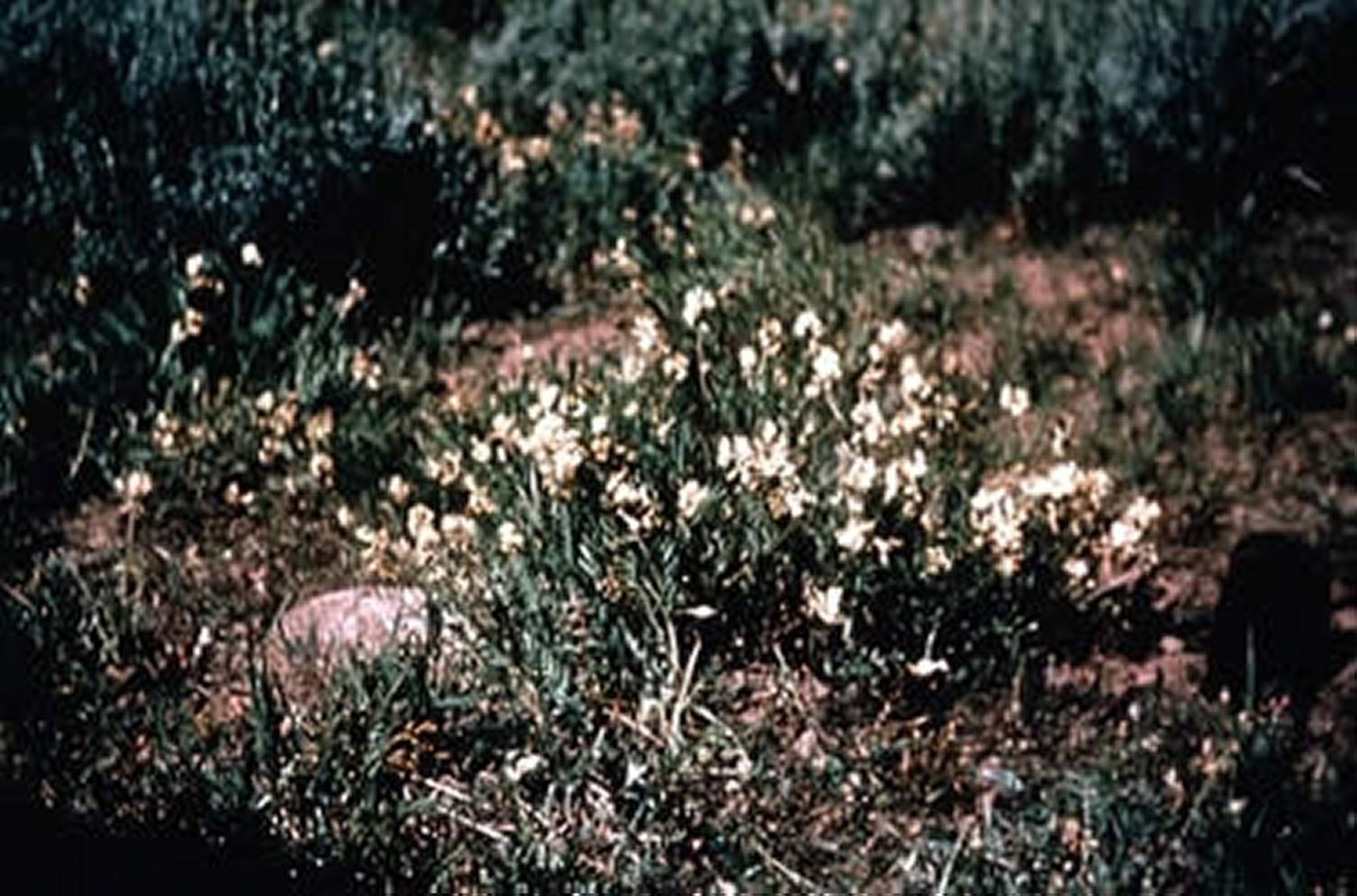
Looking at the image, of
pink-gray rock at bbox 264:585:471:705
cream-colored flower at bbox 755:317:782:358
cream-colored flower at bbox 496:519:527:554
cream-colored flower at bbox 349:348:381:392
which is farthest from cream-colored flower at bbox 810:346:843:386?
cream-colored flower at bbox 349:348:381:392

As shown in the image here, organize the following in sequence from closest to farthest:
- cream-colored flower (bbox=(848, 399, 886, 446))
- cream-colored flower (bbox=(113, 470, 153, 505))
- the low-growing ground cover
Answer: the low-growing ground cover, cream-colored flower (bbox=(848, 399, 886, 446)), cream-colored flower (bbox=(113, 470, 153, 505))

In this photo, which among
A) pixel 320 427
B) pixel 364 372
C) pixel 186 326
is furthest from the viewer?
pixel 364 372

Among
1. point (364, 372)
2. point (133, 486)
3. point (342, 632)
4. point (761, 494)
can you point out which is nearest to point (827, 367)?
point (761, 494)

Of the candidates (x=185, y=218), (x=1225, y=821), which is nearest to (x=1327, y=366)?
(x=1225, y=821)

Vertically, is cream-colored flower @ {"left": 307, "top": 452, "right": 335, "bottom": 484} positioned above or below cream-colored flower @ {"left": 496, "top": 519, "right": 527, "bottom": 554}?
below

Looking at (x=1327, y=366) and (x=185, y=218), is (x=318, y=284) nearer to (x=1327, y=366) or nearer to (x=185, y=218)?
(x=185, y=218)

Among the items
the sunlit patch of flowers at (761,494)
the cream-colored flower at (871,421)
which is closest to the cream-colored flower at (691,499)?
the sunlit patch of flowers at (761,494)

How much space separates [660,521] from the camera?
3348 millimetres

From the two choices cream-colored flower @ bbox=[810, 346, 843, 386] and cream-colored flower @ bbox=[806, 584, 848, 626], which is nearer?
cream-colored flower @ bbox=[806, 584, 848, 626]

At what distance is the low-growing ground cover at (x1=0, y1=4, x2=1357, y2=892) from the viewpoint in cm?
301

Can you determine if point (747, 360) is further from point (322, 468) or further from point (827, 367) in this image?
point (322, 468)

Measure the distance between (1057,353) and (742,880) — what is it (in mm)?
2384

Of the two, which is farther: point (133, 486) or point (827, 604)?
point (133, 486)

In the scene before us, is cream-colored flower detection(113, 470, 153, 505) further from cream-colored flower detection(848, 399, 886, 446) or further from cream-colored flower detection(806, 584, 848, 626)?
cream-colored flower detection(848, 399, 886, 446)
